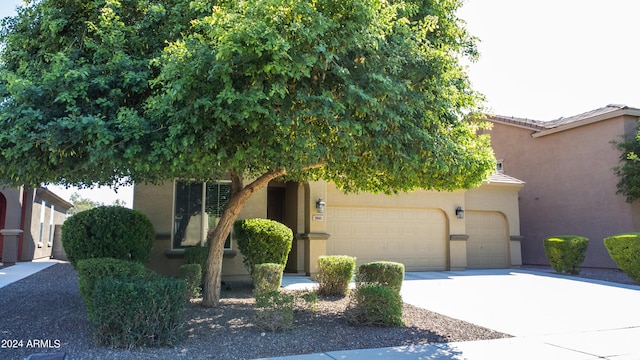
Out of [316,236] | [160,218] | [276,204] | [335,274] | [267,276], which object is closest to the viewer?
[267,276]

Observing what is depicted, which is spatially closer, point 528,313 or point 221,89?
point 221,89

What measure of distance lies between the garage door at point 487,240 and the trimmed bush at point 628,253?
426 centimetres

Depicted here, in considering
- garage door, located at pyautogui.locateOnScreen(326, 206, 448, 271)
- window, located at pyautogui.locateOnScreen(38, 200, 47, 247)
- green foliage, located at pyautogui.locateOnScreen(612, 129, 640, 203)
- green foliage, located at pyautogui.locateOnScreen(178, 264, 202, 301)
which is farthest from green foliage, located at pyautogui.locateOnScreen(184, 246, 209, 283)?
green foliage, located at pyautogui.locateOnScreen(612, 129, 640, 203)

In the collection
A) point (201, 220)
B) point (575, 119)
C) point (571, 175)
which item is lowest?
point (201, 220)

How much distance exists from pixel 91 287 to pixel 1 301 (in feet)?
13.4

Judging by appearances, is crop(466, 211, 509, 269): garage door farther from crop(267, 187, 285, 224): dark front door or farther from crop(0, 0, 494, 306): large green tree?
crop(0, 0, 494, 306): large green tree

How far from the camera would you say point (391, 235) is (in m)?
16.3

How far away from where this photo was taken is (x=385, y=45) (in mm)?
6324

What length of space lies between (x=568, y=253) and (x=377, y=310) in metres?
12.0

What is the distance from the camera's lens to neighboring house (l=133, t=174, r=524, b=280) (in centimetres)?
1300

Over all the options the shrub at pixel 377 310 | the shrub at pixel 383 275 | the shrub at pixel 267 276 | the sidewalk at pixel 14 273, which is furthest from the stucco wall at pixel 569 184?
the sidewalk at pixel 14 273

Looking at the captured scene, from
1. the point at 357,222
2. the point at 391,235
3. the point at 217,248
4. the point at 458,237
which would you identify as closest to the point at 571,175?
the point at 458,237

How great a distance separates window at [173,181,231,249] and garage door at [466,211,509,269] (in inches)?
395

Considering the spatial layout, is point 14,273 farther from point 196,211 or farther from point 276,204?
point 276,204
